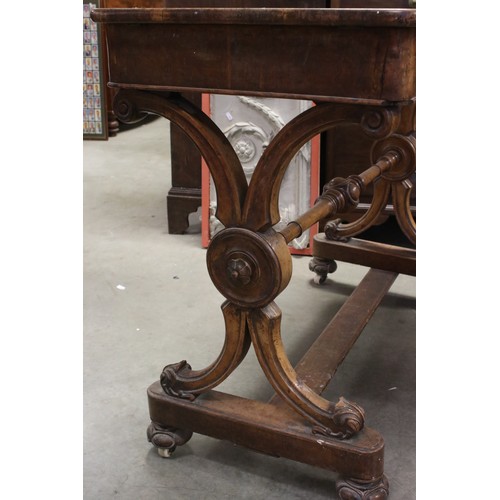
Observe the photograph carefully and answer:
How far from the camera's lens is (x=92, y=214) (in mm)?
3861

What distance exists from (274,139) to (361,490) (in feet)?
2.48

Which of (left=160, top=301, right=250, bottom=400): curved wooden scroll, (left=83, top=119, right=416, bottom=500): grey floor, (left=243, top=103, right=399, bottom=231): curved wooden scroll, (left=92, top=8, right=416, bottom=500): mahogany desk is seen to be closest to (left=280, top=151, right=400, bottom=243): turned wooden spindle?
(left=92, top=8, right=416, bottom=500): mahogany desk

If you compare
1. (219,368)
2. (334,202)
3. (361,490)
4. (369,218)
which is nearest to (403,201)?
(369,218)

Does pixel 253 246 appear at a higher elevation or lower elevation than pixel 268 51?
lower

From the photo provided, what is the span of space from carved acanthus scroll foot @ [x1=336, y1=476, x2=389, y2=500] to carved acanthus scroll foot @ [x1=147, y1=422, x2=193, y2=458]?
1.33 ft

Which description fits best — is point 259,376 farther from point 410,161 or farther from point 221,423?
point 410,161

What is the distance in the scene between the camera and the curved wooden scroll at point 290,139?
1.36m

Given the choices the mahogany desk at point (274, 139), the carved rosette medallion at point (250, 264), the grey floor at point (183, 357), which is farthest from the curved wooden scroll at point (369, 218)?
the carved rosette medallion at point (250, 264)

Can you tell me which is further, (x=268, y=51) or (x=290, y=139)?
(x=290, y=139)

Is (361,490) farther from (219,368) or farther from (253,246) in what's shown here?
(253,246)

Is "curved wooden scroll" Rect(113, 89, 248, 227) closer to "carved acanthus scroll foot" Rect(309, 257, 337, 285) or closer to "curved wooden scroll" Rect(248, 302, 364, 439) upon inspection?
"curved wooden scroll" Rect(248, 302, 364, 439)

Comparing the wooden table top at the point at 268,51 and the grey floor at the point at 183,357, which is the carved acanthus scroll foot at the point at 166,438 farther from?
the wooden table top at the point at 268,51

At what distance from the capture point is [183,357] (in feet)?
7.50

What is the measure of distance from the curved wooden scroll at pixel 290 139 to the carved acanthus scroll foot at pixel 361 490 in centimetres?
57
